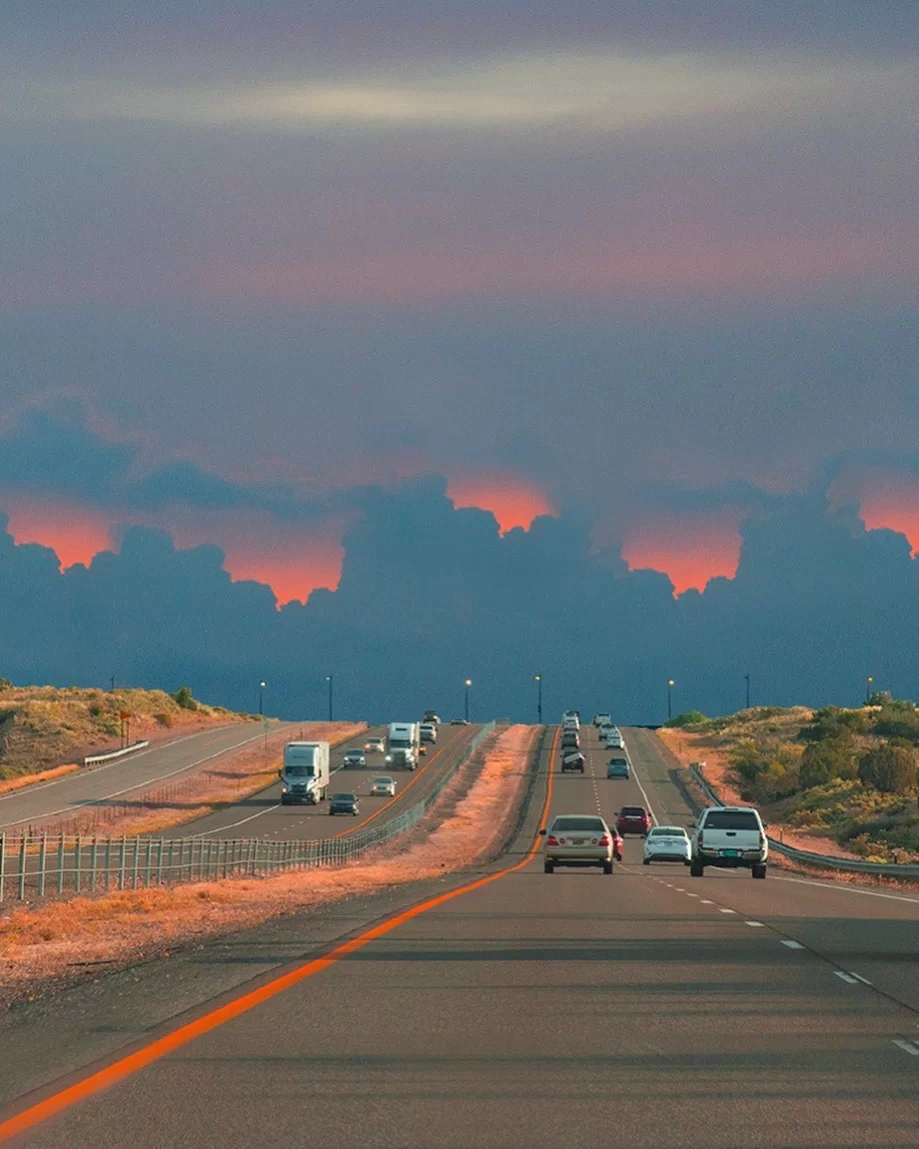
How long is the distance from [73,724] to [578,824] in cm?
11235

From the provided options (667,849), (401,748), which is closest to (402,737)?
(401,748)

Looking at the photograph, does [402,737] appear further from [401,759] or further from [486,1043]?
[486,1043]

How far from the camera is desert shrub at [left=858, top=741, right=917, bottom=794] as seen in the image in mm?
105188

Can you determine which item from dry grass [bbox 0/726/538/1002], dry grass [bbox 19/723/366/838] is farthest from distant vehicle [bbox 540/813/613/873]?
dry grass [bbox 19/723/366/838]

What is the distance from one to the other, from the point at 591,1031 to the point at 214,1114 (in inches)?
149

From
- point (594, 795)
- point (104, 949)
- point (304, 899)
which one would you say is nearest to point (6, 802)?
point (594, 795)

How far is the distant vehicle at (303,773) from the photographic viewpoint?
3760 inches

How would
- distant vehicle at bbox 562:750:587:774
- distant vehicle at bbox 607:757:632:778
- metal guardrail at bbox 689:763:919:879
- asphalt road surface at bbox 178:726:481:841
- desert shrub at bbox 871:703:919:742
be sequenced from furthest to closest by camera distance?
1. desert shrub at bbox 871:703:919:742
2. distant vehicle at bbox 562:750:587:774
3. distant vehicle at bbox 607:757:632:778
4. asphalt road surface at bbox 178:726:481:841
5. metal guardrail at bbox 689:763:919:879

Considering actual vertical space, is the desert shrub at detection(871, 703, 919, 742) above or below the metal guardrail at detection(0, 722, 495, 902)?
above

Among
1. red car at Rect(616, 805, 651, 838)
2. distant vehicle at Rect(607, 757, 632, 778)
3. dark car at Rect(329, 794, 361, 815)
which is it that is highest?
distant vehicle at Rect(607, 757, 632, 778)

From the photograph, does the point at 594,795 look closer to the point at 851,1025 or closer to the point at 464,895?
the point at 464,895

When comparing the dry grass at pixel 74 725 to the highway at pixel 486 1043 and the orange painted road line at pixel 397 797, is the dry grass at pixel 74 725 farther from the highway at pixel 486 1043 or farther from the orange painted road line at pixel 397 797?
the highway at pixel 486 1043

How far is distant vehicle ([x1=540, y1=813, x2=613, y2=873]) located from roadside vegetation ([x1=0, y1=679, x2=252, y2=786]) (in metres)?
79.1

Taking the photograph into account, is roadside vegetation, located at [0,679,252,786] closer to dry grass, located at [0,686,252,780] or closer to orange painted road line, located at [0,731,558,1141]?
dry grass, located at [0,686,252,780]
